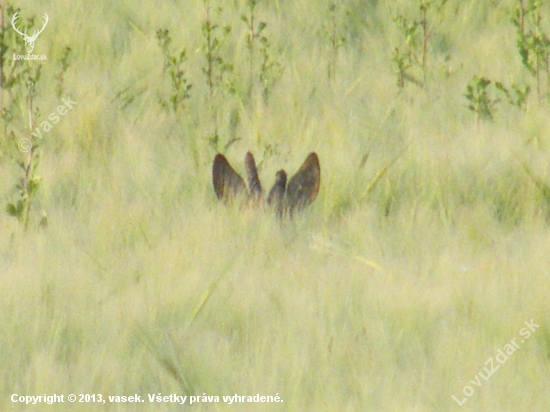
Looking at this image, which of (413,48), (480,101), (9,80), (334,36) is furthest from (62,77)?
(480,101)

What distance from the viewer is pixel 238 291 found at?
9.50 ft

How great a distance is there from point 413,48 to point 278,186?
6.30 feet

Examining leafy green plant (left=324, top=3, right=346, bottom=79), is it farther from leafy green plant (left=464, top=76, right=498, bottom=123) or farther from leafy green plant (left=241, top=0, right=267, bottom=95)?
leafy green plant (left=464, top=76, right=498, bottom=123)

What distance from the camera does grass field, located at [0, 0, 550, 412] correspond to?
2.50m

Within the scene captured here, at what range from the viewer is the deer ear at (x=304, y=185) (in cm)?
361

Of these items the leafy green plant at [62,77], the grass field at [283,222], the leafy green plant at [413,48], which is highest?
the leafy green plant at [413,48]

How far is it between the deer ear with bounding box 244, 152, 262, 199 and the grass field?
0.56ft

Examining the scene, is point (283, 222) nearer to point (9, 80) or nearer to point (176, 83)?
point (176, 83)

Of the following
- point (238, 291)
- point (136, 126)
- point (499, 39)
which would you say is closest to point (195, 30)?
point (136, 126)

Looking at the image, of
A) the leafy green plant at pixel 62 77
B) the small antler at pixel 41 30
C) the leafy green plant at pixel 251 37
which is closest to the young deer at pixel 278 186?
the leafy green plant at pixel 251 37

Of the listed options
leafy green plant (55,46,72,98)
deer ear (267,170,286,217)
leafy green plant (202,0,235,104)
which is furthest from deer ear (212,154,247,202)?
leafy green plant (55,46,72,98)

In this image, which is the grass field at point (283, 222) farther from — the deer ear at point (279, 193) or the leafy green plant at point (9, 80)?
the deer ear at point (279, 193)

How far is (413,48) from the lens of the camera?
522 centimetres

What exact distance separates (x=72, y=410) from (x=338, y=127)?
2.30 metres
